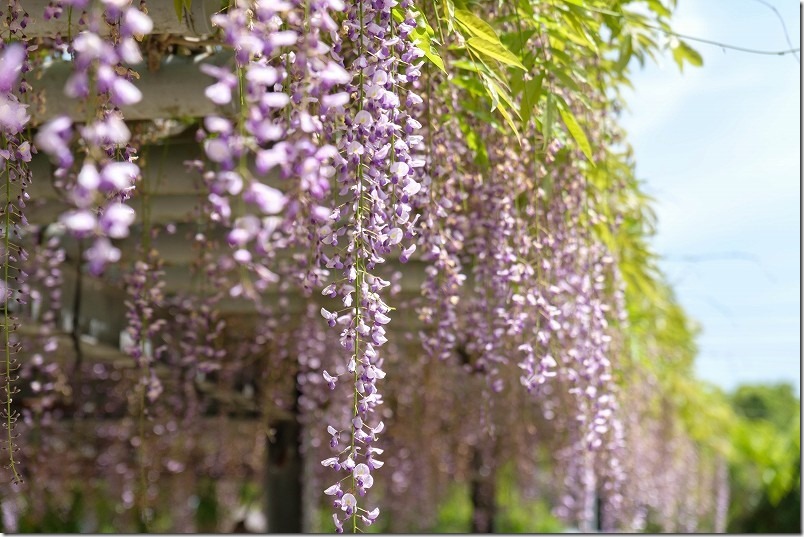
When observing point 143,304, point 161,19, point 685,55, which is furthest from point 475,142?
point 143,304

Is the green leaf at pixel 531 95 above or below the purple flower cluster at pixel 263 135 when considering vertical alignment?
above

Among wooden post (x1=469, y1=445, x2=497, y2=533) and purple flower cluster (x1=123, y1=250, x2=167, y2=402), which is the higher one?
purple flower cluster (x1=123, y1=250, x2=167, y2=402)

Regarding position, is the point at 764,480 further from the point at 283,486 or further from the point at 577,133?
the point at 577,133

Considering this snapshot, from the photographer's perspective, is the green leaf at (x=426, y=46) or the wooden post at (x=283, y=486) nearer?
the green leaf at (x=426, y=46)

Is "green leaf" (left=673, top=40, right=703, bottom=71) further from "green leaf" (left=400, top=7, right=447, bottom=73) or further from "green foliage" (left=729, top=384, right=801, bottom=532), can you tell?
"green foliage" (left=729, top=384, right=801, bottom=532)

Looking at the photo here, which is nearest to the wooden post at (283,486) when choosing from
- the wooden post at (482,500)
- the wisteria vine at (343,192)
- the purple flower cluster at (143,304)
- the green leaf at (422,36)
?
the wisteria vine at (343,192)

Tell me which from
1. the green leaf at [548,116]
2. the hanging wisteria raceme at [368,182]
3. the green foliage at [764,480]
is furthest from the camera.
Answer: the green foliage at [764,480]

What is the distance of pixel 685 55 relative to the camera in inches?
85.6

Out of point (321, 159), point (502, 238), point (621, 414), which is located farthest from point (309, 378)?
point (321, 159)

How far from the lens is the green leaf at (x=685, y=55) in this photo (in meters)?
2.16

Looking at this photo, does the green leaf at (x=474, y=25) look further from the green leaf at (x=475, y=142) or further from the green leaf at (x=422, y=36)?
the green leaf at (x=475, y=142)

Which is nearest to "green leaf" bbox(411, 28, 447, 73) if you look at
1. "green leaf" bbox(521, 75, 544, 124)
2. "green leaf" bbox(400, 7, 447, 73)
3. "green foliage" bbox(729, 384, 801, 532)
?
"green leaf" bbox(400, 7, 447, 73)

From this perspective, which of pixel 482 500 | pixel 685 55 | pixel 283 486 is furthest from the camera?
pixel 482 500

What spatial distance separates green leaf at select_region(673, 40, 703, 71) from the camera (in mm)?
2156
